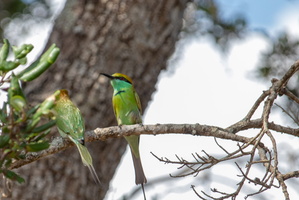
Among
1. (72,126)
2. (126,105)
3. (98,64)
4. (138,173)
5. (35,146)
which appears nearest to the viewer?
(35,146)

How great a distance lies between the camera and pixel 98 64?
4.06 m

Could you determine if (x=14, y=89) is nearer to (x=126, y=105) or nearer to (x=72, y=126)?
(x=72, y=126)

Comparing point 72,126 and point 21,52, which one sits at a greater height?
point 72,126

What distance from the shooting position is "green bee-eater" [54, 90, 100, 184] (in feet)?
9.20

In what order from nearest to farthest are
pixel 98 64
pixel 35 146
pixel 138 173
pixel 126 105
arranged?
pixel 35 146 → pixel 138 173 → pixel 126 105 → pixel 98 64

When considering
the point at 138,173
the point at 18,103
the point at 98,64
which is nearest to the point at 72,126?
the point at 138,173

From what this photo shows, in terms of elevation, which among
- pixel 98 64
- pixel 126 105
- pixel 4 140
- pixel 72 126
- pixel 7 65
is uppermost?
pixel 98 64

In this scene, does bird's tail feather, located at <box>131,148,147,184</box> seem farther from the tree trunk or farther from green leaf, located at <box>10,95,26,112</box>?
green leaf, located at <box>10,95,26,112</box>

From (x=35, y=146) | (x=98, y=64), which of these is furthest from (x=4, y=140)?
(x=98, y=64)

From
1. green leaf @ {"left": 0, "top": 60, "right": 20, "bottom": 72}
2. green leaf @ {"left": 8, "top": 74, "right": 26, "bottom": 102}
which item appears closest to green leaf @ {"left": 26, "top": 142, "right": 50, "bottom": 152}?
green leaf @ {"left": 8, "top": 74, "right": 26, "bottom": 102}

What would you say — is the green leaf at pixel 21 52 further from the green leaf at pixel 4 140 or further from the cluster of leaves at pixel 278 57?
the cluster of leaves at pixel 278 57

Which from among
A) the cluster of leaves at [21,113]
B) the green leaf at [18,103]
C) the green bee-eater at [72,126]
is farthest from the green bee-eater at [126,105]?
the green leaf at [18,103]

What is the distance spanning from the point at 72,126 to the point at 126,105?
39.7 inches

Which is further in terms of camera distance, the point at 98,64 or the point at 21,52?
the point at 98,64
